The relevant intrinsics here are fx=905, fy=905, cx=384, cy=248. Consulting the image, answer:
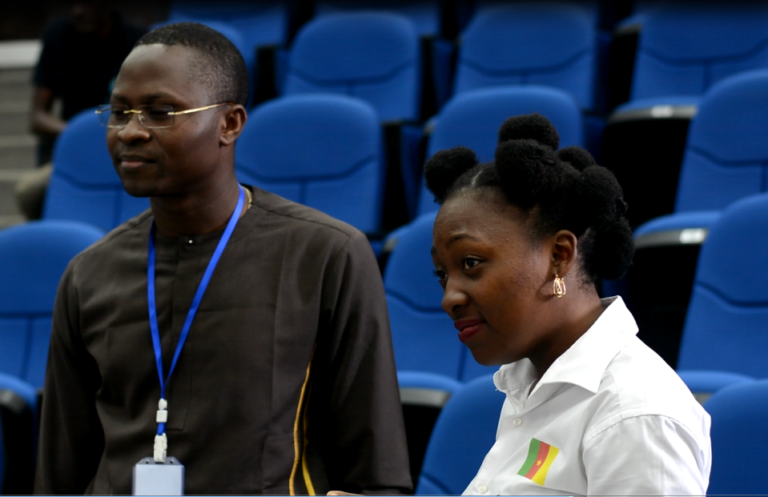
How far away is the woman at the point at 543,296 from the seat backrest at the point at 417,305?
1.02 metres

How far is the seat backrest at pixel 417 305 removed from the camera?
1.95 meters

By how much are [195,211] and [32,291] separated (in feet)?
3.26

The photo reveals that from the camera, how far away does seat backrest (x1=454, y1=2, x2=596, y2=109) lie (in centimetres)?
277

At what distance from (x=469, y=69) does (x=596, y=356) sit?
2.27 m

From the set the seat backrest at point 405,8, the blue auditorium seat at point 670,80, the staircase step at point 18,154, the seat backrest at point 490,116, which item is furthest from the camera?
the staircase step at point 18,154

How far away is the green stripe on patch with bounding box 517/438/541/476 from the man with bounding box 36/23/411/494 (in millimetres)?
422

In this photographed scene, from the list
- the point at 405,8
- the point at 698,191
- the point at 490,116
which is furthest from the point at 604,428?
the point at 405,8

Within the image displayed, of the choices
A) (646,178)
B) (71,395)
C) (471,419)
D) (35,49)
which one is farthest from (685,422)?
(35,49)

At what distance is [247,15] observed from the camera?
12.4 ft

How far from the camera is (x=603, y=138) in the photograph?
7.88ft

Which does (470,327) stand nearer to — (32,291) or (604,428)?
(604,428)

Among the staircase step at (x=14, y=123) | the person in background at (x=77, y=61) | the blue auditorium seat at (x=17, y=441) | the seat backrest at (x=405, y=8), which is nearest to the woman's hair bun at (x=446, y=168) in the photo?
the blue auditorium seat at (x=17, y=441)

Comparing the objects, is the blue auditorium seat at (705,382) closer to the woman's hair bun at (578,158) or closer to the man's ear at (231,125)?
the woman's hair bun at (578,158)

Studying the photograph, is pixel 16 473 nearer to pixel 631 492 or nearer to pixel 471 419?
pixel 471 419
